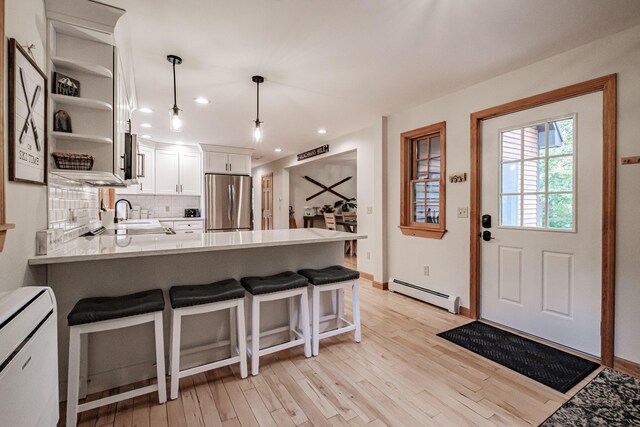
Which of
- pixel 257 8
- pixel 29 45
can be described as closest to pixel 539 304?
pixel 257 8

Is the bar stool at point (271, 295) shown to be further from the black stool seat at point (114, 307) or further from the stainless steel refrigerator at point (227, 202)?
the stainless steel refrigerator at point (227, 202)

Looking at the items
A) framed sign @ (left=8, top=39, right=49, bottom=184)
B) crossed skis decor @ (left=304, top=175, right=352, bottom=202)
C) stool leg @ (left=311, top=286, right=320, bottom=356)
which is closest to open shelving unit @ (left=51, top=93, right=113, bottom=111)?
framed sign @ (left=8, top=39, right=49, bottom=184)

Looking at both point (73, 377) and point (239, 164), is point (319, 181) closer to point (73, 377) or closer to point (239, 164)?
point (239, 164)

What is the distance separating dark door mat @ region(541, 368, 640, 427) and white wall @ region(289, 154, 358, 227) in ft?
20.3

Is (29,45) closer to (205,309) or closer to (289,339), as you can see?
(205,309)

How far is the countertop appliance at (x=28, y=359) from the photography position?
76 cm

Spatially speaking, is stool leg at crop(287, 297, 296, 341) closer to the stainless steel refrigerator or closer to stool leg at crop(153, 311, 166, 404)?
stool leg at crop(153, 311, 166, 404)

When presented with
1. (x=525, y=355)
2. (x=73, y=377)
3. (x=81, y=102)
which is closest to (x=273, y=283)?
(x=73, y=377)

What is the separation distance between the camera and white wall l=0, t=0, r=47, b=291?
1.28 meters

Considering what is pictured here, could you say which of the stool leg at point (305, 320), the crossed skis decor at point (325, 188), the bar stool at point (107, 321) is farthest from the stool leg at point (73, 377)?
the crossed skis decor at point (325, 188)

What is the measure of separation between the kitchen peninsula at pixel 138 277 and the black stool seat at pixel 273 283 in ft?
0.70

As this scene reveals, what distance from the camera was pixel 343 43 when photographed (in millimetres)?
2211

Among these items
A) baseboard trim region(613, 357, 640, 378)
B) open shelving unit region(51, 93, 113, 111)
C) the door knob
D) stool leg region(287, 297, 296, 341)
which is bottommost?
baseboard trim region(613, 357, 640, 378)

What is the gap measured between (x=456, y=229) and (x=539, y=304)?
0.99m
